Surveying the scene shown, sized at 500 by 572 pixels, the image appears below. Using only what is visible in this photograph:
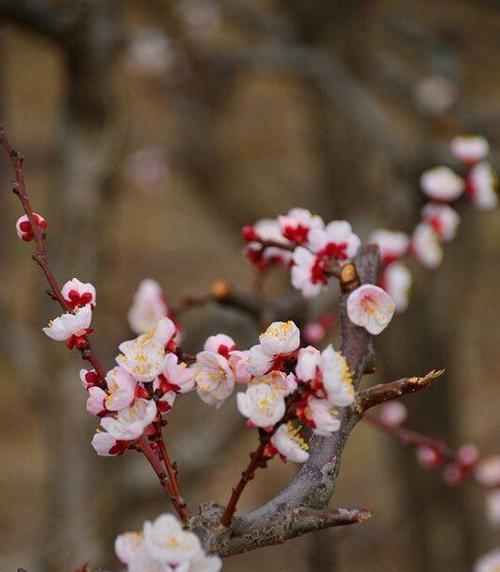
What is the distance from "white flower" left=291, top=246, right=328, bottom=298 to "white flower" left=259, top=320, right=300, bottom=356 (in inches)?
9.7

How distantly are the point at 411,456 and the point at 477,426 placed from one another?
194cm

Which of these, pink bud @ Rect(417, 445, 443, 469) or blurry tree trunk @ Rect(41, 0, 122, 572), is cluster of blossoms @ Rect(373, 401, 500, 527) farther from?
blurry tree trunk @ Rect(41, 0, 122, 572)

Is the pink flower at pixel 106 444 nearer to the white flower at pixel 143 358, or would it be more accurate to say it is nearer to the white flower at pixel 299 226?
the white flower at pixel 143 358

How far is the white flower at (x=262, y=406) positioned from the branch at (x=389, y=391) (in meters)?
0.10

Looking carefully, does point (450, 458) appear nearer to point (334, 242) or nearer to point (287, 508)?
point (334, 242)

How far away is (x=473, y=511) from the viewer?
2.42 meters

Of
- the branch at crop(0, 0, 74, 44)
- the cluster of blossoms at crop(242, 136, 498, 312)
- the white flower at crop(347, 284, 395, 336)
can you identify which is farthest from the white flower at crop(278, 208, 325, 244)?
the branch at crop(0, 0, 74, 44)

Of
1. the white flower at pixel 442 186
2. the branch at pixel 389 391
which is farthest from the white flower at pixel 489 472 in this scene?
the branch at pixel 389 391

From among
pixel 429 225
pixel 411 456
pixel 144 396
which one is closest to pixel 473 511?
pixel 411 456

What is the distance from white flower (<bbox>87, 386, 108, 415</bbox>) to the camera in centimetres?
62

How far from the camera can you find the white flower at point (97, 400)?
62 centimetres

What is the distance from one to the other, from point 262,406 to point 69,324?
19cm

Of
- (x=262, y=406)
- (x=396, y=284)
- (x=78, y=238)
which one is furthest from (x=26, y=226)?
(x=78, y=238)

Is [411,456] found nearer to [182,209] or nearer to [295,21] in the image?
[295,21]
